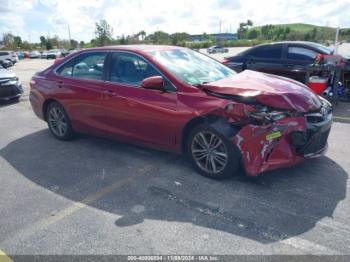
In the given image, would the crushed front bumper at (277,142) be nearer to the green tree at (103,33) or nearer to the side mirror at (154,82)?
the side mirror at (154,82)

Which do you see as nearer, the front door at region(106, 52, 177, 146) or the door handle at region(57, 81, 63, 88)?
the front door at region(106, 52, 177, 146)

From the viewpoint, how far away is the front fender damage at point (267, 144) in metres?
3.33

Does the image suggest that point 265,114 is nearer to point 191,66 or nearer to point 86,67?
point 191,66

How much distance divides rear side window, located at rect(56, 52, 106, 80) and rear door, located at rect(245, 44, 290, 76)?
470cm

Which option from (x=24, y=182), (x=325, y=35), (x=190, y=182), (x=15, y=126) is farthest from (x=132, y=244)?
(x=325, y=35)

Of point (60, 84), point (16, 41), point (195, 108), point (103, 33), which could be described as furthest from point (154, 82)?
point (16, 41)

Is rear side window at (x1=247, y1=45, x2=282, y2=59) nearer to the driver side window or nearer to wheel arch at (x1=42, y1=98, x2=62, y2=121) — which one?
the driver side window

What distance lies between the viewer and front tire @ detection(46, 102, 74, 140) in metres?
5.26

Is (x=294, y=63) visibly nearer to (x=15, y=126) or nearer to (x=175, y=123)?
(x=175, y=123)

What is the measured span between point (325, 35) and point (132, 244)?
88.2 m

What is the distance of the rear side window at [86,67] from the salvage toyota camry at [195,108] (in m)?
0.02

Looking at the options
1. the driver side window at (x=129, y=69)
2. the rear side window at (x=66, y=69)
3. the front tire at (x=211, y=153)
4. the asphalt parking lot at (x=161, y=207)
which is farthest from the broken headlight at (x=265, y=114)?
the rear side window at (x=66, y=69)

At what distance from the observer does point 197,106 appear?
3.65 metres

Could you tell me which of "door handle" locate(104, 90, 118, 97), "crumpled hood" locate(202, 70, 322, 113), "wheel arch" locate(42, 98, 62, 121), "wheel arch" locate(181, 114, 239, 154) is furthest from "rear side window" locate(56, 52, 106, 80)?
"crumpled hood" locate(202, 70, 322, 113)
